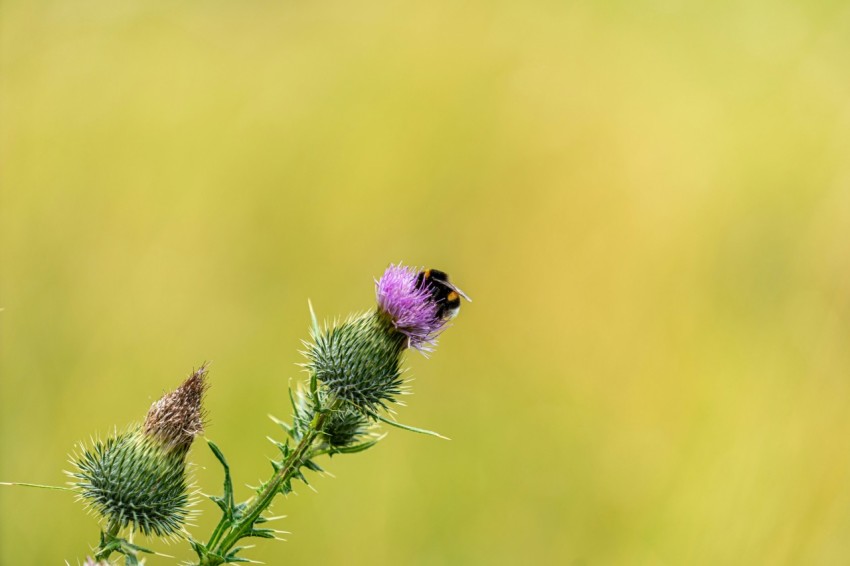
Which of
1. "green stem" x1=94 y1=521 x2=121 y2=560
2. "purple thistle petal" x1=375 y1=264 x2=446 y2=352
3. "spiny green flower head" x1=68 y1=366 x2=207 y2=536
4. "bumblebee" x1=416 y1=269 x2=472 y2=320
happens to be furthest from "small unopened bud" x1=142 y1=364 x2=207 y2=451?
"bumblebee" x1=416 y1=269 x2=472 y2=320

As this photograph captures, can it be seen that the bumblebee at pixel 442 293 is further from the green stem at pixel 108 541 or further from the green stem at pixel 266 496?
the green stem at pixel 108 541

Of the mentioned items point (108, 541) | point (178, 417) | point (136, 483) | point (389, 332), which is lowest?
point (108, 541)

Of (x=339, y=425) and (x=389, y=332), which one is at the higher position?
(x=389, y=332)

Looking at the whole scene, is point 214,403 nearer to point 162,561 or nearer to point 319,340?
point 162,561

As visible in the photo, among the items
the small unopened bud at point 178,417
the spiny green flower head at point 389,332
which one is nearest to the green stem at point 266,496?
the spiny green flower head at point 389,332

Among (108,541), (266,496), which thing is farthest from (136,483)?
(266,496)

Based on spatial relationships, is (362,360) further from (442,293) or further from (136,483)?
(136,483)
